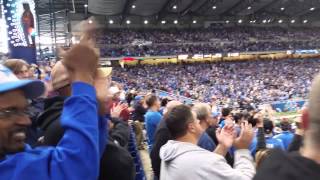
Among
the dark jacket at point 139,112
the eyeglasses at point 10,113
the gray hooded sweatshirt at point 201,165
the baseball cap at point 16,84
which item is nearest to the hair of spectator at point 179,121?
the gray hooded sweatshirt at point 201,165

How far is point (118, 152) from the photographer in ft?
8.02

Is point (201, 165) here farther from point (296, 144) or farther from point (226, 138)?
point (296, 144)

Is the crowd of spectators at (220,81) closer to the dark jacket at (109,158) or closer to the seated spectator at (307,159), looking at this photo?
the dark jacket at (109,158)

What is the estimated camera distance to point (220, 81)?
42.0 meters

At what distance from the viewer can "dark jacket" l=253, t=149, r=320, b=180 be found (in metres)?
1.31

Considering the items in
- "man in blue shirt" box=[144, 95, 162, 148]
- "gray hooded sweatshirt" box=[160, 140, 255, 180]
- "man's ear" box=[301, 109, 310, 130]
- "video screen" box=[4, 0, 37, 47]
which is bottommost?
"man in blue shirt" box=[144, 95, 162, 148]

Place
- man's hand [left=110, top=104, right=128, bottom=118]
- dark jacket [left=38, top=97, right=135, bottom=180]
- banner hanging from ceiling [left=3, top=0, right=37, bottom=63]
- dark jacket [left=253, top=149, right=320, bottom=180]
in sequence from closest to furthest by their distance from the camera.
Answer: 1. dark jacket [left=253, top=149, right=320, bottom=180]
2. dark jacket [left=38, top=97, right=135, bottom=180]
3. man's hand [left=110, top=104, right=128, bottom=118]
4. banner hanging from ceiling [left=3, top=0, right=37, bottom=63]

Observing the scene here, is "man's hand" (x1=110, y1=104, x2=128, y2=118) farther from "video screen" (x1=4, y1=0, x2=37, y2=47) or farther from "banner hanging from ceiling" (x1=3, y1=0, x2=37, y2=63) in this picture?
"video screen" (x1=4, y1=0, x2=37, y2=47)

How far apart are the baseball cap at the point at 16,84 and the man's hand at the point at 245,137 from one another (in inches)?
56.5

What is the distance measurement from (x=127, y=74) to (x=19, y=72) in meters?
39.4

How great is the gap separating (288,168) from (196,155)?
1.39m

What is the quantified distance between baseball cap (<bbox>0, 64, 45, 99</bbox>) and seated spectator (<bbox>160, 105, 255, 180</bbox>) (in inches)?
51.2

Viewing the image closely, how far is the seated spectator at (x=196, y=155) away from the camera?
2.58 meters

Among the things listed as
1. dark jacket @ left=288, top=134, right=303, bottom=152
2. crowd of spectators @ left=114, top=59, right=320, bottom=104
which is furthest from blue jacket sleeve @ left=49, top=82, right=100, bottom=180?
crowd of spectators @ left=114, top=59, right=320, bottom=104
